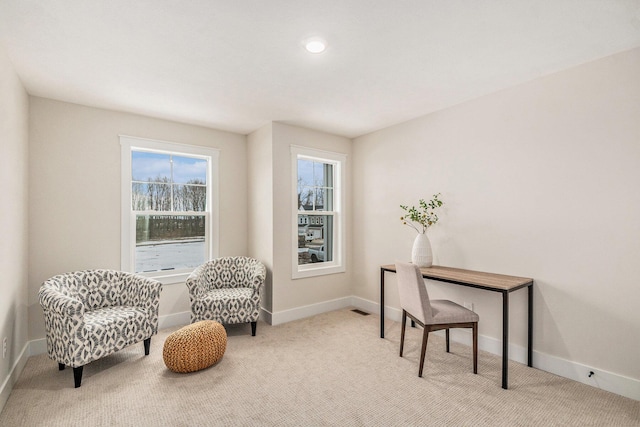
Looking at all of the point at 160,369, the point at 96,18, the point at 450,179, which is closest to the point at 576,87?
the point at 450,179

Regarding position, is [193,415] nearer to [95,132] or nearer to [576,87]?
[95,132]

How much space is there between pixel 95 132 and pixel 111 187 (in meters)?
0.59

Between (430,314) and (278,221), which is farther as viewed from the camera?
(278,221)

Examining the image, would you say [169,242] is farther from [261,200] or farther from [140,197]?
[261,200]

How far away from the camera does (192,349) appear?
2602 mm

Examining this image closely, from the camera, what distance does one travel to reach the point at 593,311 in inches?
96.4

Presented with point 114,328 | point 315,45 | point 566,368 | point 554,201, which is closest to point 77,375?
point 114,328

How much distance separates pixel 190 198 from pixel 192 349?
2054 millimetres

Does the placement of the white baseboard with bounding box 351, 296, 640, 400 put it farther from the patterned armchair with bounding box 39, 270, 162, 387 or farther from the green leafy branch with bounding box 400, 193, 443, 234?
the patterned armchair with bounding box 39, 270, 162, 387

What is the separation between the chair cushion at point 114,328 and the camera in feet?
8.14

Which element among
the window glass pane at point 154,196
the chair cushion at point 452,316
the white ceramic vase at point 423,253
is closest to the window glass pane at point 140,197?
the window glass pane at point 154,196

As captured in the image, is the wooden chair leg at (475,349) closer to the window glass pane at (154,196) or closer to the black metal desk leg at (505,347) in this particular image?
the black metal desk leg at (505,347)

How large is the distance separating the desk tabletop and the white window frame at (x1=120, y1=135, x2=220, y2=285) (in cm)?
267

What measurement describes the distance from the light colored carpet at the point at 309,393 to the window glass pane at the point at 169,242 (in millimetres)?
1012
